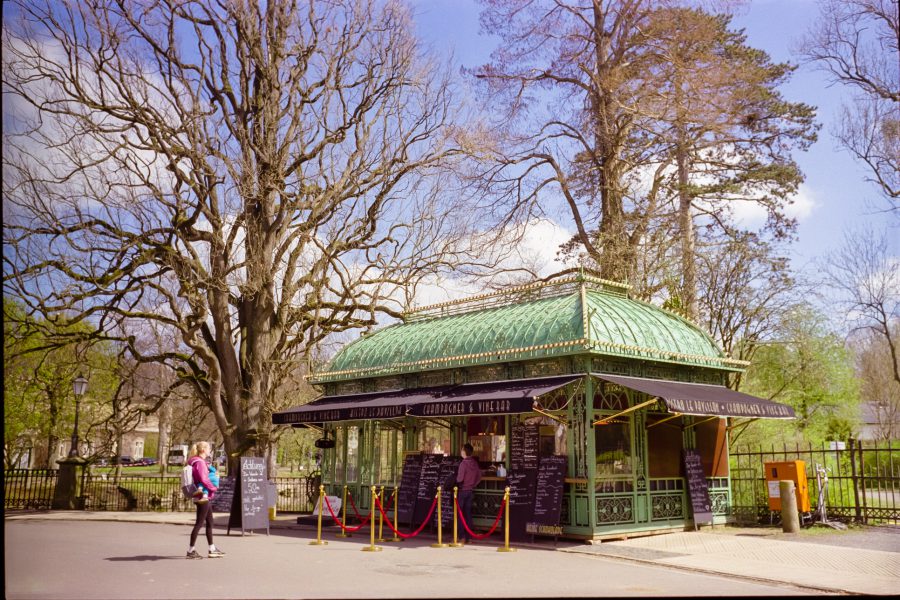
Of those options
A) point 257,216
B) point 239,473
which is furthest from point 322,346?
point 239,473

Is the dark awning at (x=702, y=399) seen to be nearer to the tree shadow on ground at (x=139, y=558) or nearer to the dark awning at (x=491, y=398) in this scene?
the dark awning at (x=491, y=398)

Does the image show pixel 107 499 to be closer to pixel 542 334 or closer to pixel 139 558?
pixel 139 558

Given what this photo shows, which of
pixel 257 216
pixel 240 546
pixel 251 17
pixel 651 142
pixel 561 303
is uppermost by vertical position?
pixel 251 17

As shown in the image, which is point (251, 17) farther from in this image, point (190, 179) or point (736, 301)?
point (736, 301)

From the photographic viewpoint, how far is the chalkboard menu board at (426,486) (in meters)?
17.3

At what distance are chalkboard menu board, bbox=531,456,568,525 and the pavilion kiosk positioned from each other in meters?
0.12

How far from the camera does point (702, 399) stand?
50.1 feet

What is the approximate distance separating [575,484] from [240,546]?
253 inches

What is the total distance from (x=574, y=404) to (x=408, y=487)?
4810 mm

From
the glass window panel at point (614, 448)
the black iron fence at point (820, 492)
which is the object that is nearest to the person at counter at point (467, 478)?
the glass window panel at point (614, 448)


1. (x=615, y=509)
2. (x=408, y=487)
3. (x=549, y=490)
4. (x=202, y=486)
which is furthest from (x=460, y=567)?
(x=408, y=487)

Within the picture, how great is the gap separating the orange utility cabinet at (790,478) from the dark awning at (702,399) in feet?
3.64

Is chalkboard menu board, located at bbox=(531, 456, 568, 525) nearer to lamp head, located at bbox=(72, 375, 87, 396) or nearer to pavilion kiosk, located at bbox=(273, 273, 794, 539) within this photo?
pavilion kiosk, located at bbox=(273, 273, 794, 539)

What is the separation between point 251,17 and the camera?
23.1 m
